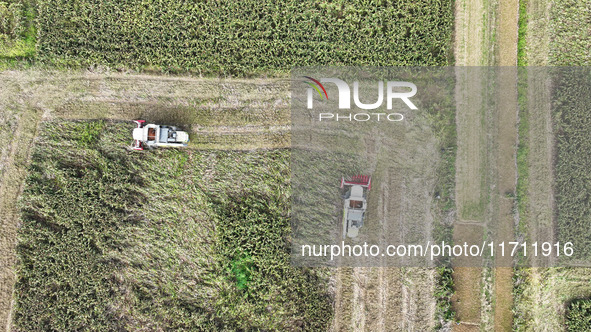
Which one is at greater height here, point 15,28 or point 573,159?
point 15,28

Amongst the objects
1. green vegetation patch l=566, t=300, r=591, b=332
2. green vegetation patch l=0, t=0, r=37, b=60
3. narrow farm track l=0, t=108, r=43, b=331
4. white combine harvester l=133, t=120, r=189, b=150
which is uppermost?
green vegetation patch l=0, t=0, r=37, b=60

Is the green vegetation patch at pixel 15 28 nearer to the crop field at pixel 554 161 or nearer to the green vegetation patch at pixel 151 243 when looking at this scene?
the green vegetation patch at pixel 151 243

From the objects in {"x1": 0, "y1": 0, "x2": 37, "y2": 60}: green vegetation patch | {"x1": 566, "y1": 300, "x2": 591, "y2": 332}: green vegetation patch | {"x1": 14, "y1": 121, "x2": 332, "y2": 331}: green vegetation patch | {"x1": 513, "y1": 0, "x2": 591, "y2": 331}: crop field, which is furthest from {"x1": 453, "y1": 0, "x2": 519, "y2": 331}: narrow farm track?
{"x1": 0, "y1": 0, "x2": 37, "y2": 60}: green vegetation patch

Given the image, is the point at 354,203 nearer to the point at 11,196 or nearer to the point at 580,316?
the point at 580,316

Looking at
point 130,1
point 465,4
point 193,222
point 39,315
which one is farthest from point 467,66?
point 39,315

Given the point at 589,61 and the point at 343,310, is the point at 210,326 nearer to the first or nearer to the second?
the point at 343,310

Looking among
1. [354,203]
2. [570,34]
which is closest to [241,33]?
[354,203]

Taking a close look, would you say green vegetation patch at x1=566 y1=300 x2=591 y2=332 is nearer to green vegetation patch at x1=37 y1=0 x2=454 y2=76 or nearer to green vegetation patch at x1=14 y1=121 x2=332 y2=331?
green vegetation patch at x1=14 y1=121 x2=332 y2=331

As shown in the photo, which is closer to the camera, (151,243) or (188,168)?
(151,243)
